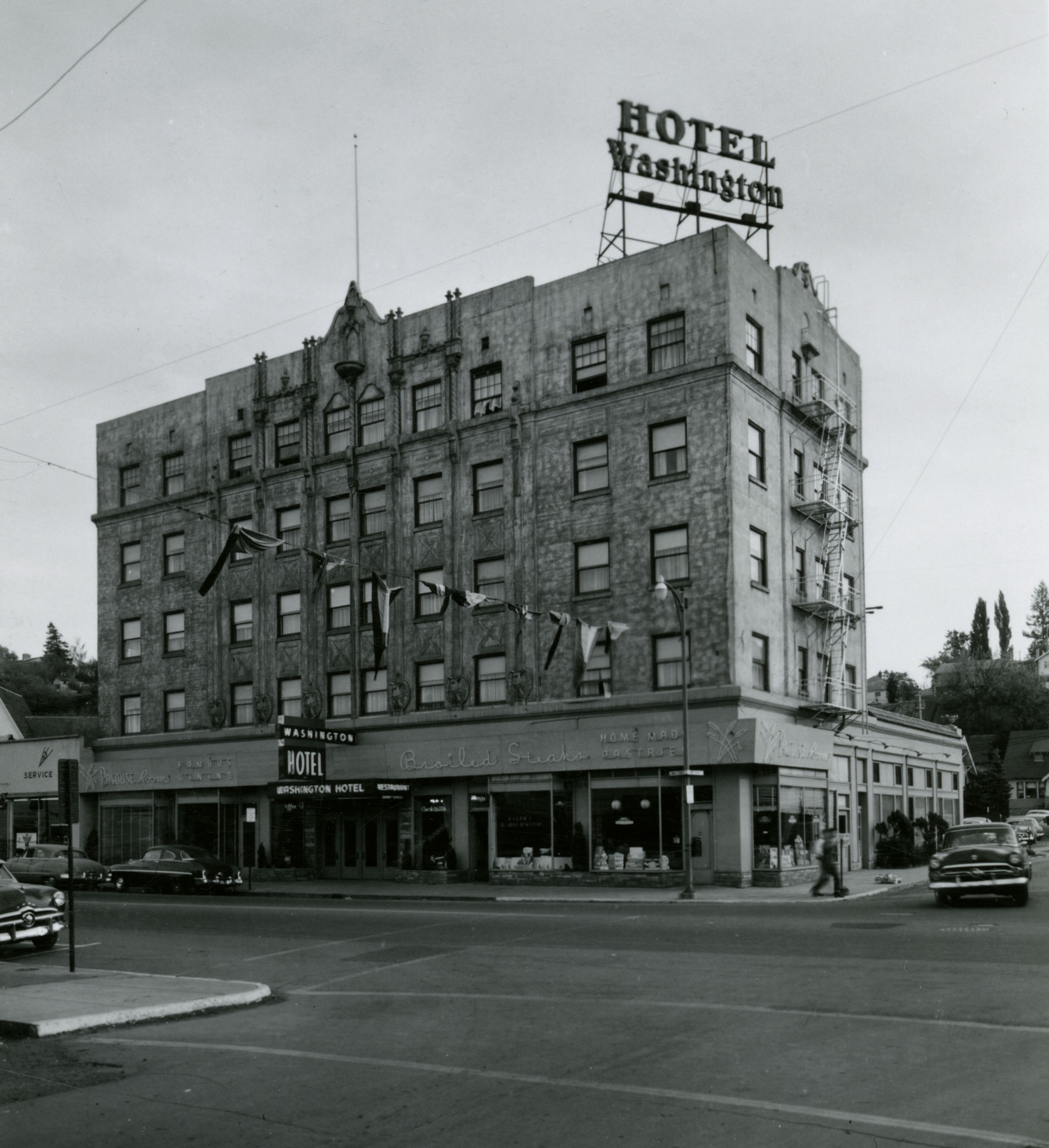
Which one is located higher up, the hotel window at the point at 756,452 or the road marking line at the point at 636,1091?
the hotel window at the point at 756,452

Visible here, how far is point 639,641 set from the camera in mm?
36344

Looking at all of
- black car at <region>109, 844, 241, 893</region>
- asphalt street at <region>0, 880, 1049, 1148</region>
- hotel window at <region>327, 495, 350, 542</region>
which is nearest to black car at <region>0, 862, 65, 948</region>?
asphalt street at <region>0, 880, 1049, 1148</region>

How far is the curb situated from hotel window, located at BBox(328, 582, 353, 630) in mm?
27628

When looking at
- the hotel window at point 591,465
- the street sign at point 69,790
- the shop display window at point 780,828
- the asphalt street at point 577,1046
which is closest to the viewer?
the asphalt street at point 577,1046

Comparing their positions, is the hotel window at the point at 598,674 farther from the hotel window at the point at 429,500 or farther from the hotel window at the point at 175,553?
the hotel window at the point at 175,553

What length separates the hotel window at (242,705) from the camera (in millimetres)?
45594

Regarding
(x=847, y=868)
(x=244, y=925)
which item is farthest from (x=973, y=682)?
(x=244, y=925)

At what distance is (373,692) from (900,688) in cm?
10535

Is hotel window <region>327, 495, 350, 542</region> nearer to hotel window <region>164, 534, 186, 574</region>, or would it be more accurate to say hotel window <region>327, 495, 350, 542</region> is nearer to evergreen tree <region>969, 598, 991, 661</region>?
hotel window <region>164, 534, 186, 574</region>

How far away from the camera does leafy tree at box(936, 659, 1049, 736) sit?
113m

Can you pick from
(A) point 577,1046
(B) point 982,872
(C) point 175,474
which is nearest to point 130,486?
(C) point 175,474

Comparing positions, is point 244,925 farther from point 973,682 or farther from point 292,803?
point 973,682

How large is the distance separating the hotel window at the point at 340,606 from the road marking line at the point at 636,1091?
3057cm

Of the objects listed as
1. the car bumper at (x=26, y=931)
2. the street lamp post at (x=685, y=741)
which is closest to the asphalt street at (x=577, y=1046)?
the car bumper at (x=26, y=931)
